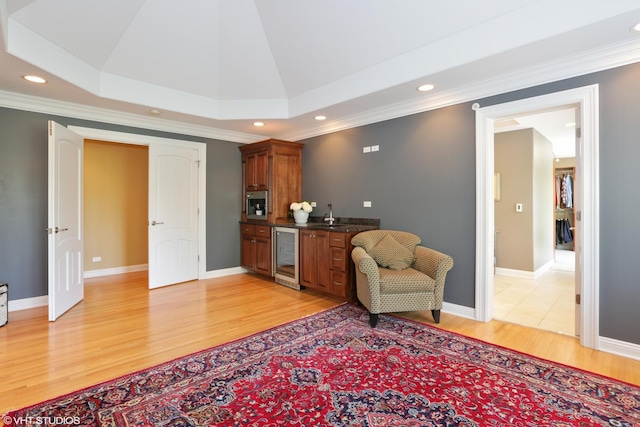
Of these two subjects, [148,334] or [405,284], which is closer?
[148,334]

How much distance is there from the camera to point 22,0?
2504 mm

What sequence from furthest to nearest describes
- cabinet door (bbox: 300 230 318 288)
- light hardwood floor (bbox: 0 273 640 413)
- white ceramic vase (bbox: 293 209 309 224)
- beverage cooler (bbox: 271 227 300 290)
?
white ceramic vase (bbox: 293 209 309 224) → beverage cooler (bbox: 271 227 300 290) → cabinet door (bbox: 300 230 318 288) → light hardwood floor (bbox: 0 273 640 413)

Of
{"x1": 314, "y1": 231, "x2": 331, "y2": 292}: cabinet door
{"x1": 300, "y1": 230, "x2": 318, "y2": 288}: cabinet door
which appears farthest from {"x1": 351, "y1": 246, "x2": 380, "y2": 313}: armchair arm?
{"x1": 300, "y1": 230, "x2": 318, "y2": 288}: cabinet door

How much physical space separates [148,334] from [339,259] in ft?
7.15

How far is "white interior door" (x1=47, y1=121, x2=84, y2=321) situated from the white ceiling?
604mm

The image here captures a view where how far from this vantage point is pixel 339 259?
392cm

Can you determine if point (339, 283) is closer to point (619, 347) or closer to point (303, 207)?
point (303, 207)

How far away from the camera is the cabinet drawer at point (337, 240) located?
3867mm

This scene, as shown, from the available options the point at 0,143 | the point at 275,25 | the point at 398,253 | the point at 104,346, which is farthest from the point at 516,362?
the point at 0,143

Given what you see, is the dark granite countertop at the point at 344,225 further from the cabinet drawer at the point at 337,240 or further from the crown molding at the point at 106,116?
the crown molding at the point at 106,116

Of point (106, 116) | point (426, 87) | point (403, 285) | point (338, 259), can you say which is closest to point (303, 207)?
point (338, 259)

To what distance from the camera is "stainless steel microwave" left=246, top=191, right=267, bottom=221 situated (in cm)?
527

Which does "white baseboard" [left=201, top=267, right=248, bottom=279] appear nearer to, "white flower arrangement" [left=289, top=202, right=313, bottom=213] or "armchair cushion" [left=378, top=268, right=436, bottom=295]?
"white flower arrangement" [left=289, top=202, right=313, bottom=213]

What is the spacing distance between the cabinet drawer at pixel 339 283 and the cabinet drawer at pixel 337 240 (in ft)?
1.11
